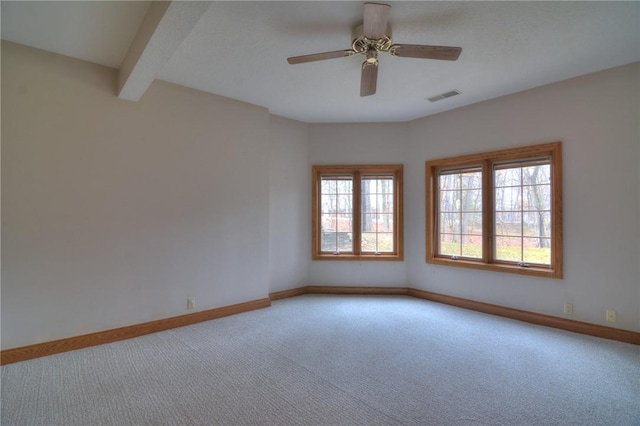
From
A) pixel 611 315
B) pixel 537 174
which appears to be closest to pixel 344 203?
pixel 537 174

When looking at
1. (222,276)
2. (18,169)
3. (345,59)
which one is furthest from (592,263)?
(18,169)

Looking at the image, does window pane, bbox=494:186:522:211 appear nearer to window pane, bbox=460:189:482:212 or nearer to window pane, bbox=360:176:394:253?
window pane, bbox=460:189:482:212

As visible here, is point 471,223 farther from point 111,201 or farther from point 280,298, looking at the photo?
point 111,201

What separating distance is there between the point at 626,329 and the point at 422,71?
333 cm

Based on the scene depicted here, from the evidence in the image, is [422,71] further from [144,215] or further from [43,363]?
[43,363]

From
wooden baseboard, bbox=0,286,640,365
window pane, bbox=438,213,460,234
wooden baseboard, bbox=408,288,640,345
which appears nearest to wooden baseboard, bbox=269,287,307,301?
wooden baseboard, bbox=0,286,640,365

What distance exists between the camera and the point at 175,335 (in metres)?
3.38

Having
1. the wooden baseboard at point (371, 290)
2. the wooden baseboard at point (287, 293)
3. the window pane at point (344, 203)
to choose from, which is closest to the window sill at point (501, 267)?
the wooden baseboard at point (371, 290)

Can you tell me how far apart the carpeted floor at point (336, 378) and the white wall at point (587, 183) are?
17.1 inches

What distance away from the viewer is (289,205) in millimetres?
5078

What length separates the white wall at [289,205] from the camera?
490 centimetres

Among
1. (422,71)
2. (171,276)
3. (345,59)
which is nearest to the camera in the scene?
(345,59)

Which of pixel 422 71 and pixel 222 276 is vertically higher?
pixel 422 71

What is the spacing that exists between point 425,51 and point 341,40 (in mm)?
740
